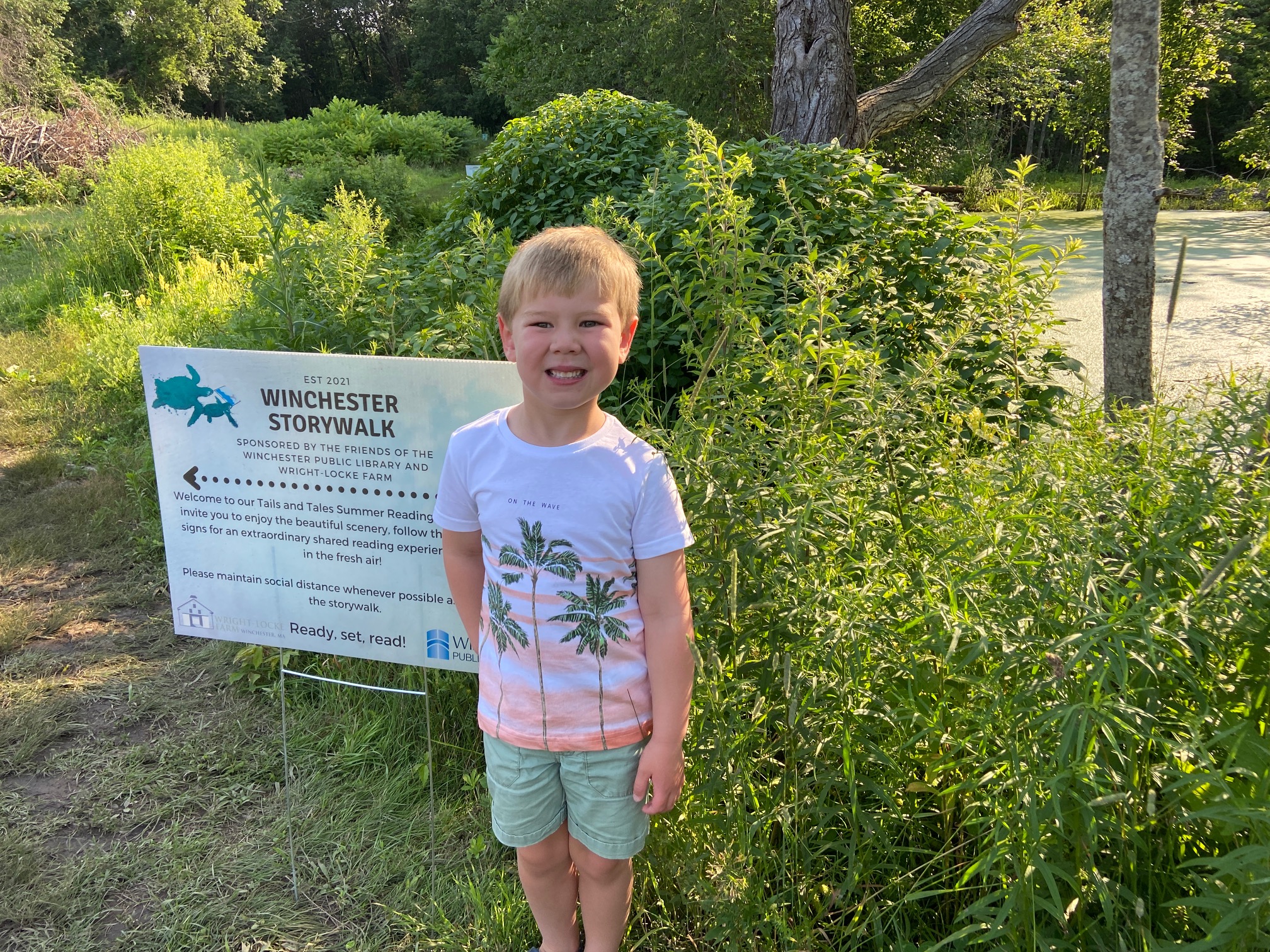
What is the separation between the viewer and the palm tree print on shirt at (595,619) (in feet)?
6.34

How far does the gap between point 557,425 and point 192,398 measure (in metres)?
1.32

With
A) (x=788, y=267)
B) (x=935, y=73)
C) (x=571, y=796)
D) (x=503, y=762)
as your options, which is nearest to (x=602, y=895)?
(x=571, y=796)

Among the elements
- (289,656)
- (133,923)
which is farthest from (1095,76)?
(133,923)

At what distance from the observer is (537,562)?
6.39 feet

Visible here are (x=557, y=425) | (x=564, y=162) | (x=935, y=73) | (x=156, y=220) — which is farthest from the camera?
(x=156, y=220)

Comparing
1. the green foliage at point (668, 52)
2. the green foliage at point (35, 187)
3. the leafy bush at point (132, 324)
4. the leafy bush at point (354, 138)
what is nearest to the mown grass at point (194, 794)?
the leafy bush at point (132, 324)

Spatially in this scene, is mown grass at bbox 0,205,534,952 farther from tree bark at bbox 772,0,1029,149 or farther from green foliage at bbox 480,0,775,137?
green foliage at bbox 480,0,775,137

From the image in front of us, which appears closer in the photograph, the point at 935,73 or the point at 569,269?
the point at 569,269

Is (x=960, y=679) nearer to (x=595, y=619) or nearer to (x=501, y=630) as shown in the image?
(x=595, y=619)

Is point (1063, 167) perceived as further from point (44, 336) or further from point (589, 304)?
point (589, 304)

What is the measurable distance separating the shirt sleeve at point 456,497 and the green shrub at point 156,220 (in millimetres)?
8315

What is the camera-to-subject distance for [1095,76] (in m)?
17.5

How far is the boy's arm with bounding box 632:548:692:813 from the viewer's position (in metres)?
1.92

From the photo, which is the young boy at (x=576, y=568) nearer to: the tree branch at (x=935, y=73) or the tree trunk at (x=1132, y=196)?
the tree trunk at (x=1132, y=196)
